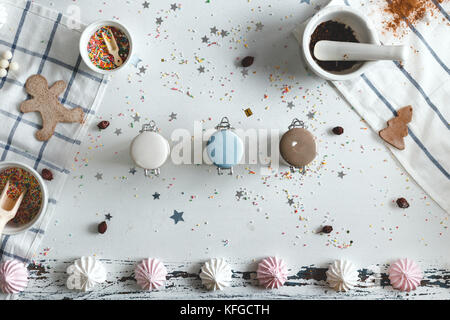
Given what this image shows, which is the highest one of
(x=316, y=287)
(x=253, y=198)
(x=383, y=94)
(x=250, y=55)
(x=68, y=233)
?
(x=250, y=55)

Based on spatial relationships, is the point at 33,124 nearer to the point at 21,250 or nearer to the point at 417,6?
the point at 21,250

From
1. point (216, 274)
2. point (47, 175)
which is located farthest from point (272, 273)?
point (47, 175)

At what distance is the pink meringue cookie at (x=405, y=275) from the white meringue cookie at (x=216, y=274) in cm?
52

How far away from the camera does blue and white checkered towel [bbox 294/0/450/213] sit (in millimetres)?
1384

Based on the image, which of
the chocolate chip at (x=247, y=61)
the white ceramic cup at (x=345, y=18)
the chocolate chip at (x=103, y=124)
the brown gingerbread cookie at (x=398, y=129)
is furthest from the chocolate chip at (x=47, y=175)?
the brown gingerbread cookie at (x=398, y=129)

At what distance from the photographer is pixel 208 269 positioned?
137 cm

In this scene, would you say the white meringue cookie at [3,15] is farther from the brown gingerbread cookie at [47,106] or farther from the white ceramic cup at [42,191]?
the white ceramic cup at [42,191]

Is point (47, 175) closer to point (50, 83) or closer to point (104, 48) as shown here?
point (50, 83)

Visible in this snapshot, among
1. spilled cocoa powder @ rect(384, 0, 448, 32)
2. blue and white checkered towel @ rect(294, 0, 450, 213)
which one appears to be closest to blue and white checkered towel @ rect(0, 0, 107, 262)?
blue and white checkered towel @ rect(294, 0, 450, 213)

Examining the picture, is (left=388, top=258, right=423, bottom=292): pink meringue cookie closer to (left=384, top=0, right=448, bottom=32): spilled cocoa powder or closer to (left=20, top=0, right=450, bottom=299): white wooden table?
(left=20, top=0, right=450, bottom=299): white wooden table

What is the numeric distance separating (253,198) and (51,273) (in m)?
0.69

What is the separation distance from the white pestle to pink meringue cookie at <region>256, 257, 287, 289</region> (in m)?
0.64

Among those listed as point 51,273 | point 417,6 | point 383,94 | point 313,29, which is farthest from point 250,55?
point 51,273

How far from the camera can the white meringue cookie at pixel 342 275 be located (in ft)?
4.48
